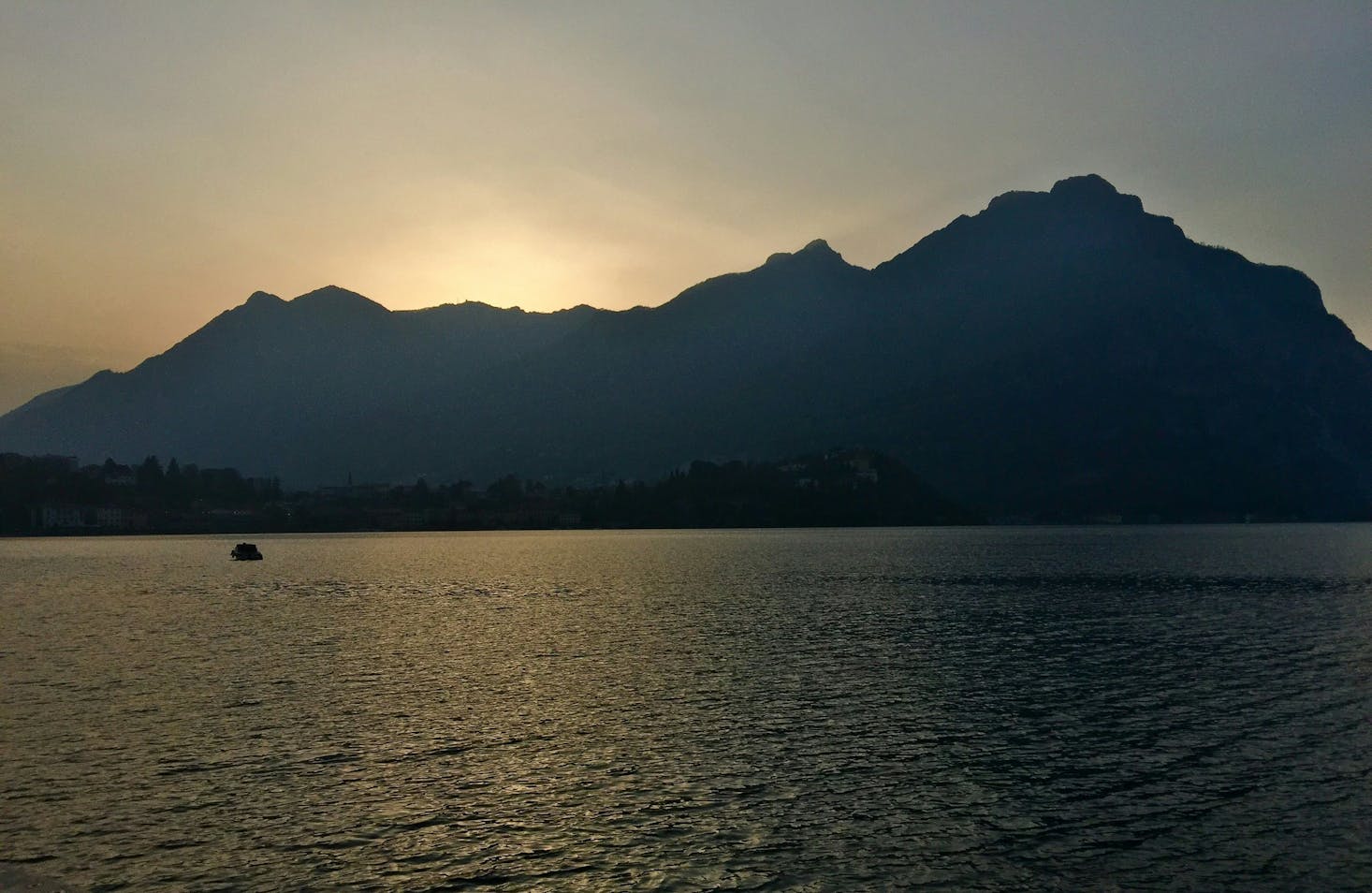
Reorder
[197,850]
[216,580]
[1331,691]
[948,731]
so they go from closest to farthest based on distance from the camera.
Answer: [197,850] → [948,731] → [1331,691] → [216,580]

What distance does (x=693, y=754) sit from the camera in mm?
43375

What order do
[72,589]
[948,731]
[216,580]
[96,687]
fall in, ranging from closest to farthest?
[948,731]
[96,687]
[72,589]
[216,580]

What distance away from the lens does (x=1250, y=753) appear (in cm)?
4269

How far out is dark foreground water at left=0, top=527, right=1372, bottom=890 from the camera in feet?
99.6

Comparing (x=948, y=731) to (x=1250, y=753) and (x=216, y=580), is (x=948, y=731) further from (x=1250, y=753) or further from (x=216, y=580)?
(x=216, y=580)

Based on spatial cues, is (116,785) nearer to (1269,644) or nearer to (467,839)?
(467,839)

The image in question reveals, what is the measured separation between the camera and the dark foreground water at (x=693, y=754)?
3034 centimetres

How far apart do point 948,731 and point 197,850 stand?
3187cm

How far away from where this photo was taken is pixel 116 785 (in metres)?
38.5

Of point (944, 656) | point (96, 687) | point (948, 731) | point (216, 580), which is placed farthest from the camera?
point (216, 580)

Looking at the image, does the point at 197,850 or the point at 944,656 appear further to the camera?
the point at 944,656

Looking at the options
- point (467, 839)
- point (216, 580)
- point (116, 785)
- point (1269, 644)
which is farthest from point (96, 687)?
point (216, 580)

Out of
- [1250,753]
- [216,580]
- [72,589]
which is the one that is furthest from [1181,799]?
[216,580]

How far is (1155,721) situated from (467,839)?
112 ft
